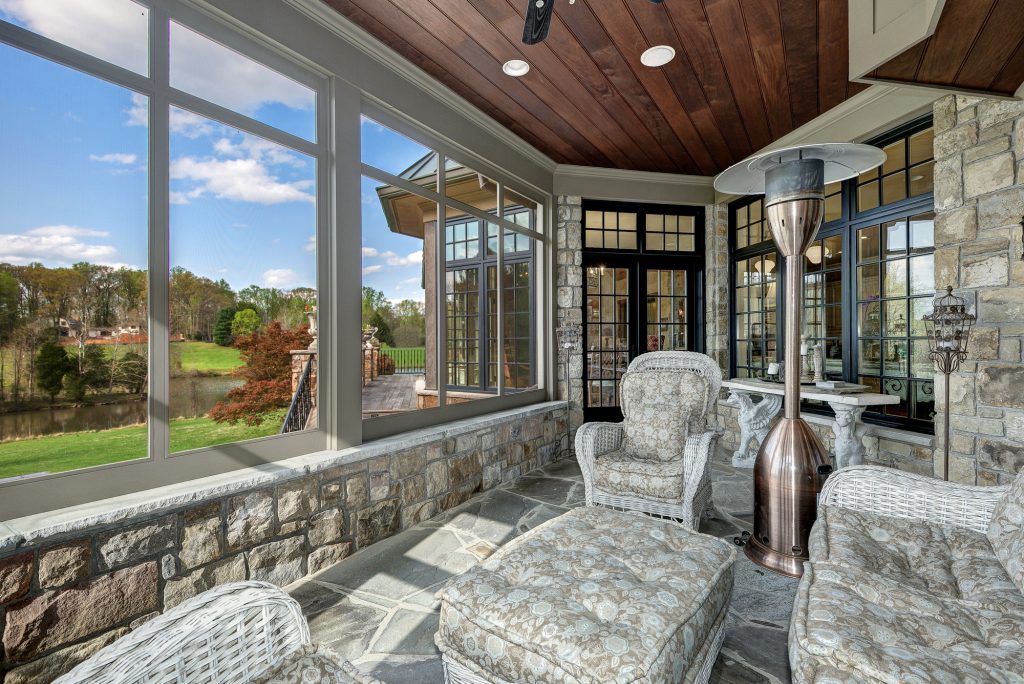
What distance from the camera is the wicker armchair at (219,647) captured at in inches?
38.5

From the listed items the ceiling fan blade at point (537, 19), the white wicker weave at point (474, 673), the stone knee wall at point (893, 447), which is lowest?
the white wicker weave at point (474, 673)

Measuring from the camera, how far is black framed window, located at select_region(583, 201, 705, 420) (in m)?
5.43

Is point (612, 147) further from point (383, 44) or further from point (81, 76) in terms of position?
point (81, 76)

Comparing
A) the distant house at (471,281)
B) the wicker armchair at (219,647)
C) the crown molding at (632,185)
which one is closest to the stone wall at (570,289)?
the crown molding at (632,185)

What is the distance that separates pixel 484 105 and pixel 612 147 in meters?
1.46

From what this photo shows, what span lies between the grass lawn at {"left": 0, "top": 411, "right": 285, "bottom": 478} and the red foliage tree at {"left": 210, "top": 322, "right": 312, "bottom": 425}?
0.29ft

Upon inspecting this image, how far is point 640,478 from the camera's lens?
2.78m

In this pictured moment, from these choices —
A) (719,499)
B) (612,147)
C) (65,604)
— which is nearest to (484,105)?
(612,147)

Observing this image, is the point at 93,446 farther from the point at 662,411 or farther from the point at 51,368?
the point at 662,411

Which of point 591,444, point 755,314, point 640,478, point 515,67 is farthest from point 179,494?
point 755,314

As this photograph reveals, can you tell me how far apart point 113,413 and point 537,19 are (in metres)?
2.32

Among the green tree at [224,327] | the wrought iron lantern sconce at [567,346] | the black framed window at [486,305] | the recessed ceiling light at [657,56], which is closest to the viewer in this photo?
the green tree at [224,327]

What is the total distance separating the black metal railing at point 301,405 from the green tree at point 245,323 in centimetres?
35

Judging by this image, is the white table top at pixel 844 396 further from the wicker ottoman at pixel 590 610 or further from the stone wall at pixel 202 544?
the stone wall at pixel 202 544
